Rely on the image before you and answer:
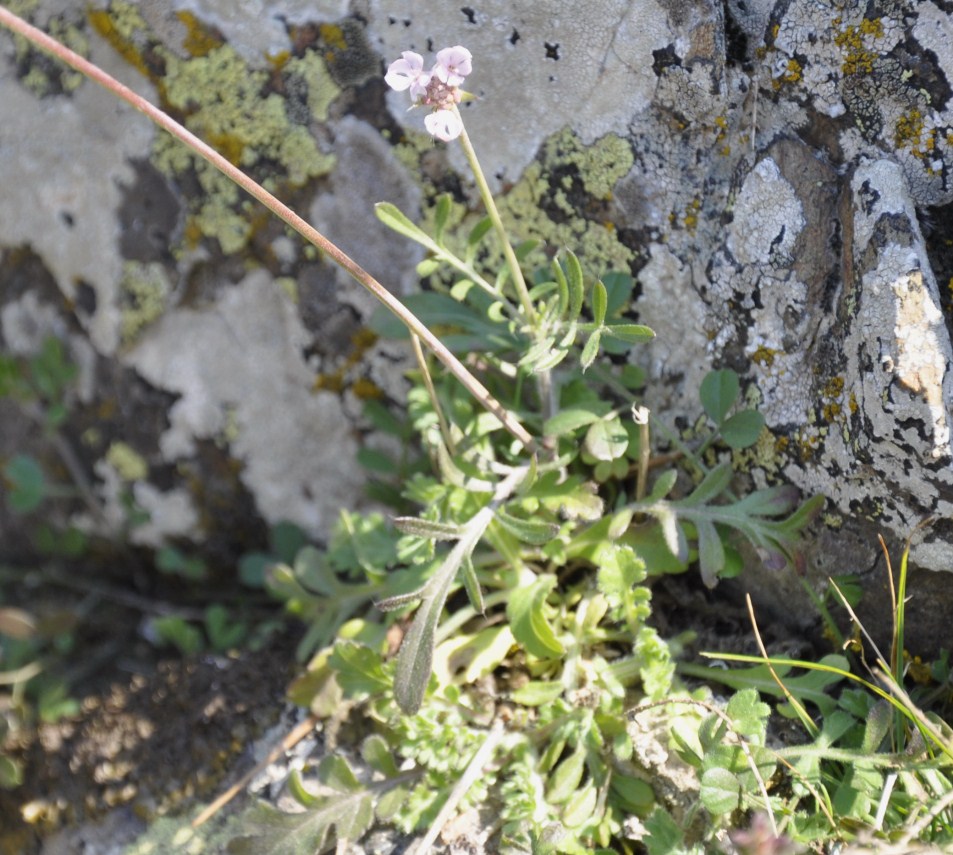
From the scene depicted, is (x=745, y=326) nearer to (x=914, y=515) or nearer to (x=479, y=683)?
(x=914, y=515)

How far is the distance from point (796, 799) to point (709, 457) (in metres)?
0.69

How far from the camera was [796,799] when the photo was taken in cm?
149

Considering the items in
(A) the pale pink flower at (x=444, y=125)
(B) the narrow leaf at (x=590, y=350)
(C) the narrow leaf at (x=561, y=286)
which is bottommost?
(B) the narrow leaf at (x=590, y=350)

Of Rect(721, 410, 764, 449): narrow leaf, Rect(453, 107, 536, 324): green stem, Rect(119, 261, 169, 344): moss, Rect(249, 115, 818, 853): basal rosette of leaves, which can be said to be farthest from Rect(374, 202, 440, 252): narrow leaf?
Rect(119, 261, 169, 344): moss

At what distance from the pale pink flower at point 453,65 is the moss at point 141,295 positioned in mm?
1252

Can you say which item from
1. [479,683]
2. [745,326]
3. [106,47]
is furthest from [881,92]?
[106,47]

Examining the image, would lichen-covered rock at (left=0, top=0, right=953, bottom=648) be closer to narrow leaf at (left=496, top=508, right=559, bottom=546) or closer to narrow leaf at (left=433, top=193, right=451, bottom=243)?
narrow leaf at (left=433, top=193, right=451, bottom=243)

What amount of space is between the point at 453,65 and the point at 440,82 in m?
0.04

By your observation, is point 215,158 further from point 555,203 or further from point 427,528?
point 555,203

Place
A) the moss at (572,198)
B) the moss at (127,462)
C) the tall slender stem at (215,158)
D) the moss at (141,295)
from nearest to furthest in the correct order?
the tall slender stem at (215,158), the moss at (572,198), the moss at (141,295), the moss at (127,462)

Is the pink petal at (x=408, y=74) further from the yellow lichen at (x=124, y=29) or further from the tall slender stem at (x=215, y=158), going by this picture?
the yellow lichen at (x=124, y=29)

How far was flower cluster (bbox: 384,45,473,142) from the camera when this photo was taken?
1.41 metres

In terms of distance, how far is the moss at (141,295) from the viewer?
2.43 m

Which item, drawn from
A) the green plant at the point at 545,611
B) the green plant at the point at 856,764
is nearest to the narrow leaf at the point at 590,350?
the green plant at the point at 545,611
